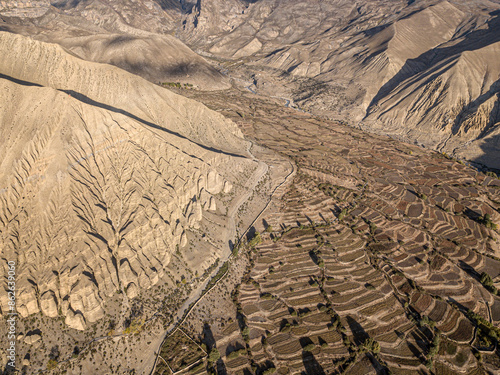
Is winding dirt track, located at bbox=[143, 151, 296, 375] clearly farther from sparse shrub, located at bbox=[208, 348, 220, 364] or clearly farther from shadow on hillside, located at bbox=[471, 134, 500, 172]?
shadow on hillside, located at bbox=[471, 134, 500, 172]

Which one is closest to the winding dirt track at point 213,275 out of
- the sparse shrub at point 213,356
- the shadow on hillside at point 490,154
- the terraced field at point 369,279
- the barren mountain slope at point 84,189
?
the terraced field at point 369,279

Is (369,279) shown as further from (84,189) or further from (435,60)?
(435,60)

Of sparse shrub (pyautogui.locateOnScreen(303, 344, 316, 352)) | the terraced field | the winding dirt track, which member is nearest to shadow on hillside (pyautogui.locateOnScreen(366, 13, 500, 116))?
the terraced field

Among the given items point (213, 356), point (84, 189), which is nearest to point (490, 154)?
point (213, 356)

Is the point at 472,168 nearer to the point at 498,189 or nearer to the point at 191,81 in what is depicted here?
the point at 498,189

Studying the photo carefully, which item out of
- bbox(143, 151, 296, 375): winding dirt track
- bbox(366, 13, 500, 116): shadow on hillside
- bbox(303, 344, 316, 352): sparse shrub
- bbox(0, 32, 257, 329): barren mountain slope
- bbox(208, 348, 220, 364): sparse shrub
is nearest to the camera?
bbox(208, 348, 220, 364): sparse shrub
